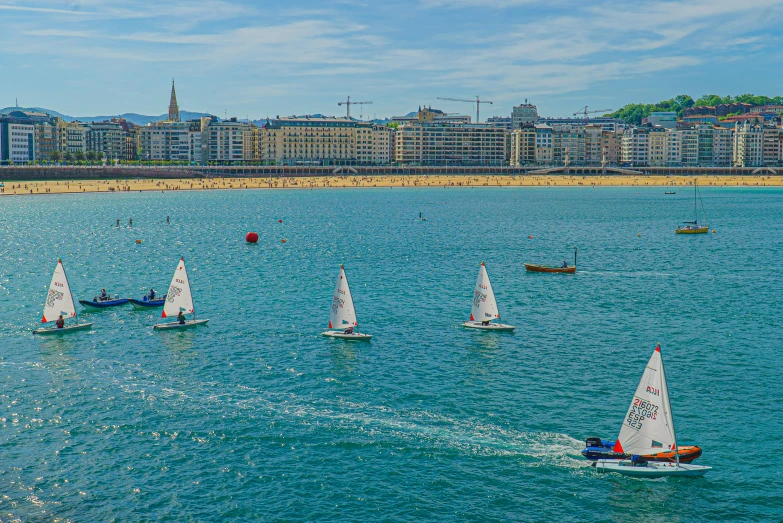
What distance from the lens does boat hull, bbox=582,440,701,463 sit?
29.9 m

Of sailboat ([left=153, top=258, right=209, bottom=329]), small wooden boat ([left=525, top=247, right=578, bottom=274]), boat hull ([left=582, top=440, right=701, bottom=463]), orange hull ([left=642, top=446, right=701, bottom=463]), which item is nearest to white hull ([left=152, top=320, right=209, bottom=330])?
sailboat ([left=153, top=258, right=209, bottom=329])

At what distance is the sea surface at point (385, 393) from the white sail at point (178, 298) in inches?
69.2

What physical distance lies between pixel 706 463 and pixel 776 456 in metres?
2.88

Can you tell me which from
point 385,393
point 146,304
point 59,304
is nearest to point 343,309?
point 385,393

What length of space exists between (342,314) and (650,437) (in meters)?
22.6

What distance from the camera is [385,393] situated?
124 feet

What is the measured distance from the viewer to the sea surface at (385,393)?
28078mm

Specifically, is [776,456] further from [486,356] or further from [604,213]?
[604,213]

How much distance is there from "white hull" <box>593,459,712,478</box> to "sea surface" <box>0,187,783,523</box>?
39cm

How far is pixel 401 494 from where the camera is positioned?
92.8ft

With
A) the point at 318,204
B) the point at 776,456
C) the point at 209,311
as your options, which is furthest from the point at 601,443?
the point at 318,204

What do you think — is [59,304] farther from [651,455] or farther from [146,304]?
[651,455]

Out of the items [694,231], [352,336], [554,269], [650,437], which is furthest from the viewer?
[694,231]

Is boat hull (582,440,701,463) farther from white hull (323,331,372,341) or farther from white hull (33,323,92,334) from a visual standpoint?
white hull (33,323,92,334)
